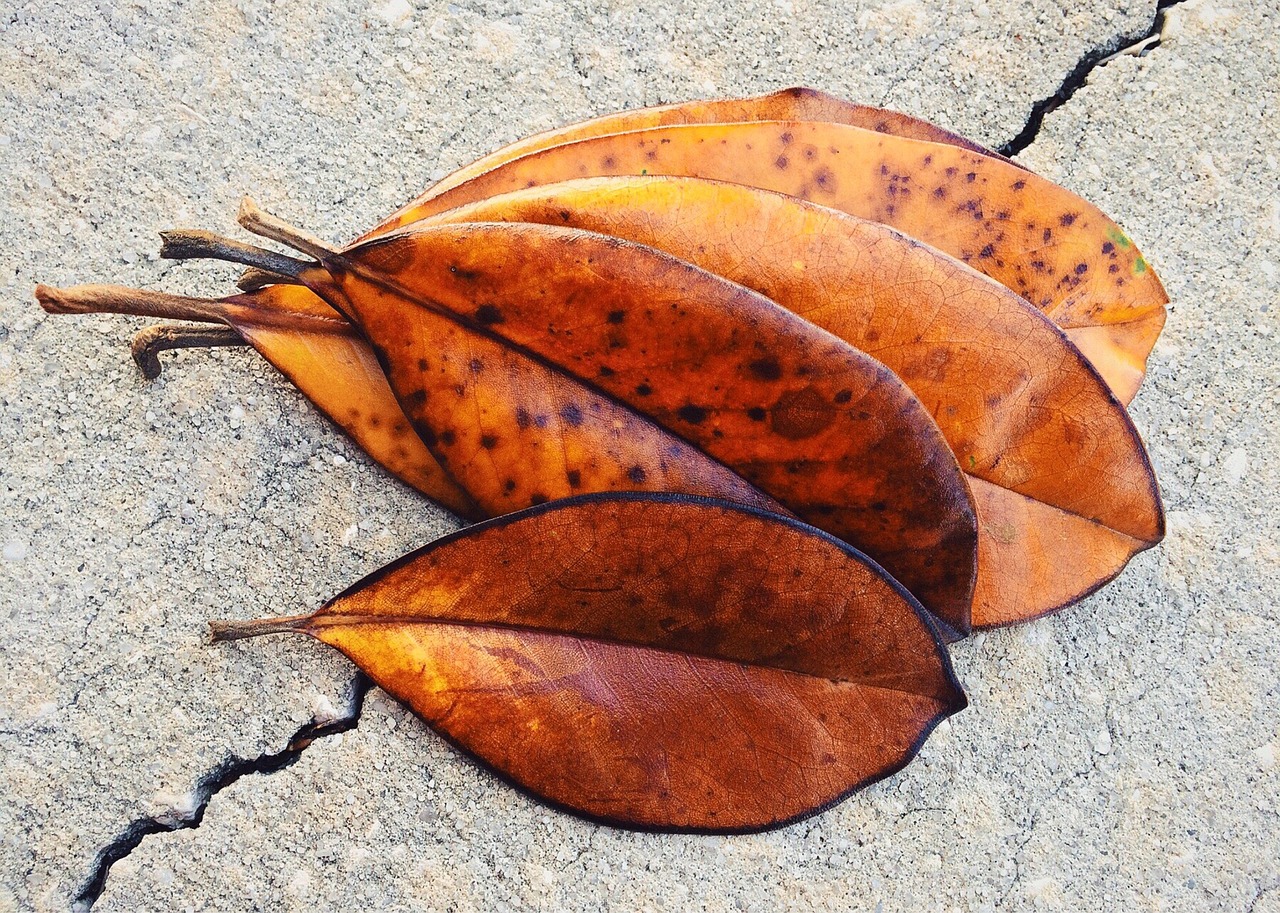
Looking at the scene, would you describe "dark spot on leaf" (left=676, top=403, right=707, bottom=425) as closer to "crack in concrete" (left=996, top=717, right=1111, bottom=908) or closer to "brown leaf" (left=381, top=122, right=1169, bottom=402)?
"brown leaf" (left=381, top=122, right=1169, bottom=402)

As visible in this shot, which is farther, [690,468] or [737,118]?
[737,118]

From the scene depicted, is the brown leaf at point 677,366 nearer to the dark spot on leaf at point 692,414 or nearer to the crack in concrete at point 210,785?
the dark spot on leaf at point 692,414

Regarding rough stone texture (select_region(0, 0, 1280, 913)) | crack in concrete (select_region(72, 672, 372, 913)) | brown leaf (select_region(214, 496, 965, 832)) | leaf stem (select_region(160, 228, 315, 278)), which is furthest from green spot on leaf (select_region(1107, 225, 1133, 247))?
crack in concrete (select_region(72, 672, 372, 913))

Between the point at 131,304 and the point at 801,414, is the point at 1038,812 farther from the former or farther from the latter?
the point at 131,304

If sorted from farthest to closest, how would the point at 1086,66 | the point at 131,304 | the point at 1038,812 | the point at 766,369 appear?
the point at 1086,66 → the point at 1038,812 → the point at 131,304 → the point at 766,369

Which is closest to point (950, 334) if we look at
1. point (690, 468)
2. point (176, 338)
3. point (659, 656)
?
point (690, 468)
